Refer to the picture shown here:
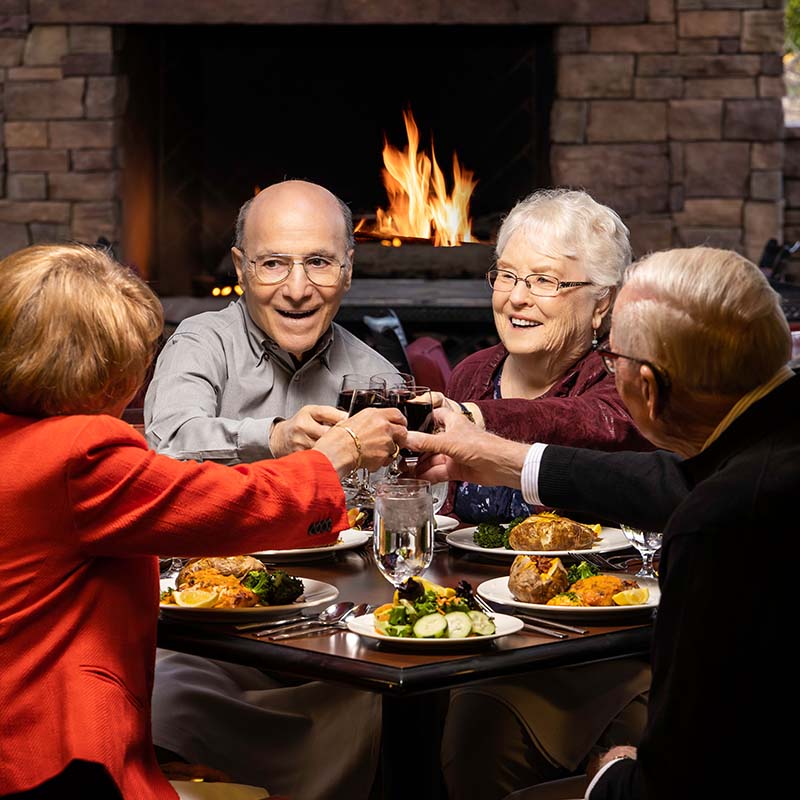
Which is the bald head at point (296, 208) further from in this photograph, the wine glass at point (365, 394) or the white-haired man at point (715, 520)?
the white-haired man at point (715, 520)

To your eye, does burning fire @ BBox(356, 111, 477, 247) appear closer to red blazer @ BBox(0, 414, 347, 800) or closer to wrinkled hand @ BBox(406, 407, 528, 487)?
wrinkled hand @ BBox(406, 407, 528, 487)

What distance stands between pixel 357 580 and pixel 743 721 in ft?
2.81

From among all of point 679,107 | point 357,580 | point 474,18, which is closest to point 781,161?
point 679,107

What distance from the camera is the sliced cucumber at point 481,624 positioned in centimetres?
164

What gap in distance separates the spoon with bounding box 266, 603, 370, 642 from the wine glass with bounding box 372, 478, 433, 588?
9 centimetres

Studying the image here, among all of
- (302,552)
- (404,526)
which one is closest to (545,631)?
(404,526)

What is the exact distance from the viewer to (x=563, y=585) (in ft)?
6.09

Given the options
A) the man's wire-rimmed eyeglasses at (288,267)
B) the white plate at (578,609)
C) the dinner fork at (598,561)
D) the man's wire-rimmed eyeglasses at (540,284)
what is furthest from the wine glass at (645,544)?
the man's wire-rimmed eyeglasses at (288,267)

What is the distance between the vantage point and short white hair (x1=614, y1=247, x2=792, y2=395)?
1.47 metres

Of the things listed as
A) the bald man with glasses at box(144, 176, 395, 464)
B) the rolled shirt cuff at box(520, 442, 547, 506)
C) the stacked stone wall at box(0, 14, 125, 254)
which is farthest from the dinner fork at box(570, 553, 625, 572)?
the stacked stone wall at box(0, 14, 125, 254)

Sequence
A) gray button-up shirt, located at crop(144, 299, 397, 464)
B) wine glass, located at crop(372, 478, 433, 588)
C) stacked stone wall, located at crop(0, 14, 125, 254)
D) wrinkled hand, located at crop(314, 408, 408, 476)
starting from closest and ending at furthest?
wine glass, located at crop(372, 478, 433, 588)
wrinkled hand, located at crop(314, 408, 408, 476)
gray button-up shirt, located at crop(144, 299, 397, 464)
stacked stone wall, located at crop(0, 14, 125, 254)

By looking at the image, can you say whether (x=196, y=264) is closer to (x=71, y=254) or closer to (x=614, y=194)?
(x=614, y=194)

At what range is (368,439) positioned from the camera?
2.06 metres

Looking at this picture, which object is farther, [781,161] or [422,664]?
[781,161]
